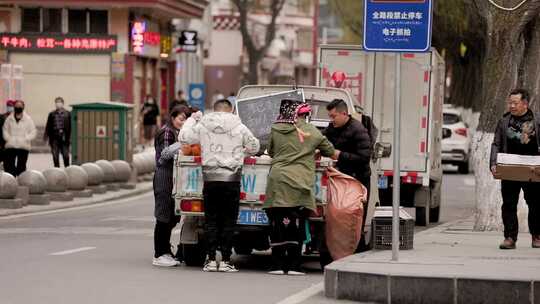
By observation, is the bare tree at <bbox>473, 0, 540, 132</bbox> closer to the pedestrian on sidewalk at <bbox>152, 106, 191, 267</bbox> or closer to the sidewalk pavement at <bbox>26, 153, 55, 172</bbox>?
the pedestrian on sidewalk at <bbox>152, 106, 191, 267</bbox>

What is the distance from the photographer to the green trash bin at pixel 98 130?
32344 millimetres

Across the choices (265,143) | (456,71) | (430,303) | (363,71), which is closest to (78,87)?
(456,71)

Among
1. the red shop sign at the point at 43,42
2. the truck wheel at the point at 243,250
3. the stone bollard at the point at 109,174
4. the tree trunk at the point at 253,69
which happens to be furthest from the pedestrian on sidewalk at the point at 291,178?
the tree trunk at the point at 253,69

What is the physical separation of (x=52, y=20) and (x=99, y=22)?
5.32 ft

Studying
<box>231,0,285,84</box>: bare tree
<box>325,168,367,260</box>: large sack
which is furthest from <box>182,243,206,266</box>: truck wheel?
<box>231,0,285,84</box>: bare tree

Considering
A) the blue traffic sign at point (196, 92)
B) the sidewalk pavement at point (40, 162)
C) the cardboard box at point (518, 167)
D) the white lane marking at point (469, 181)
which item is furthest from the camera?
the blue traffic sign at point (196, 92)

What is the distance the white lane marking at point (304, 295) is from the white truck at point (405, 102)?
831cm

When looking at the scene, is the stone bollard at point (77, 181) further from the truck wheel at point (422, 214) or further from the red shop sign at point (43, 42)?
the red shop sign at point (43, 42)

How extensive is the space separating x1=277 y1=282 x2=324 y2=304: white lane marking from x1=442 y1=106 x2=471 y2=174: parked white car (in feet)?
90.1

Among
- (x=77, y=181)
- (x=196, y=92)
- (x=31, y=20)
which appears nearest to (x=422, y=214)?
(x=77, y=181)

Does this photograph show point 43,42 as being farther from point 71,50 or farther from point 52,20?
point 71,50

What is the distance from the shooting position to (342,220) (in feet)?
49.1

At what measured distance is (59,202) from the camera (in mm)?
26609

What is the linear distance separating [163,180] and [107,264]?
3.47ft
